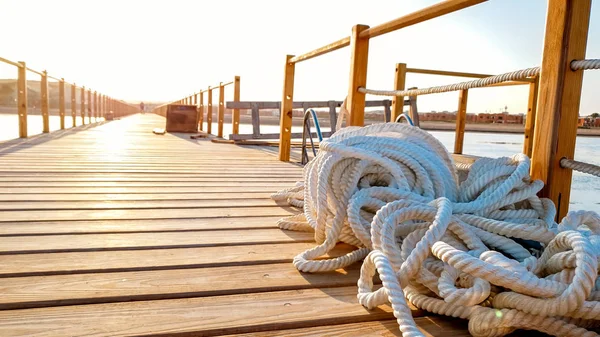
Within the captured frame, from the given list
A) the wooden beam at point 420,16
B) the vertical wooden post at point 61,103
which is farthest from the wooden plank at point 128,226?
the vertical wooden post at point 61,103

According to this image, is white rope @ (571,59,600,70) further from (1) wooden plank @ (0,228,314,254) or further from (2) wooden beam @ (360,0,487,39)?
(1) wooden plank @ (0,228,314,254)

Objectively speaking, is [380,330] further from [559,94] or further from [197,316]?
[559,94]

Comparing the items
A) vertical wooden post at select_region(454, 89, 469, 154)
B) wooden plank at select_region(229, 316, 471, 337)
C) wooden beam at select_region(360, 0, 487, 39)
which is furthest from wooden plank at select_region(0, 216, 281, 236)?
vertical wooden post at select_region(454, 89, 469, 154)

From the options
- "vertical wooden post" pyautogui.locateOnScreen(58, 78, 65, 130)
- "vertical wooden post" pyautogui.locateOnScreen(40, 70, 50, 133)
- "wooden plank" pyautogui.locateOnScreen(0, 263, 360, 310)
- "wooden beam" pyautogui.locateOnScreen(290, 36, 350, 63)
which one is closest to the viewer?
"wooden plank" pyautogui.locateOnScreen(0, 263, 360, 310)

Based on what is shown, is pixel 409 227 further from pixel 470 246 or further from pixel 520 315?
pixel 520 315

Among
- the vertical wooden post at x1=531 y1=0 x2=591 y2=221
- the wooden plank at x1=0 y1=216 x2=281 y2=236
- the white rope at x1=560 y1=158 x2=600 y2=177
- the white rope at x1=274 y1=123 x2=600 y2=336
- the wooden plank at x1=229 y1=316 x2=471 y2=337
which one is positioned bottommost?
the wooden plank at x1=229 y1=316 x2=471 y2=337

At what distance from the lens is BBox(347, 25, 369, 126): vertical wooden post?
7.75ft

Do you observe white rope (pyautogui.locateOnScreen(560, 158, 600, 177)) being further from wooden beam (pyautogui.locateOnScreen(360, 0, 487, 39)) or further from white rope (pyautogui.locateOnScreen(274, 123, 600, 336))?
wooden beam (pyautogui.locateOnScreen(360, 0, 487, 39))

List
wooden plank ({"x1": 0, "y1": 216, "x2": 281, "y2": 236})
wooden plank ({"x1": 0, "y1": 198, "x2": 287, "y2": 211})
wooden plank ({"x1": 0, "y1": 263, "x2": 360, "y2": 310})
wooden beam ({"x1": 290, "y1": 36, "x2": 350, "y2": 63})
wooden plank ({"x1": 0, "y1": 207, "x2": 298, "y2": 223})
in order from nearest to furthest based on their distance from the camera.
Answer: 1. wooden plank ({"x1": 0, "y1": 263, "x2": 360, "y2": 310})
2. wooden plank ({"x1": 0, "y1": 216, "x2": 281, "y2": 236})
3. wooden plank ({"x1": 0, "y1": 207, "x2": 298, "y2": 223})
4. wooden plank ({"x1": 0, "y1": 198, "x2": 287, "y2": 211})
5. wooden beam ({"x1": 290, "y1": 36, "x2": 350, "y2": 63})

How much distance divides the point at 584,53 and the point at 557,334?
2.78 feet

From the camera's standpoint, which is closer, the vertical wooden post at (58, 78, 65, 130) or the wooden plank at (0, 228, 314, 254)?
the wooden plank at (0, 228, 314, 254)

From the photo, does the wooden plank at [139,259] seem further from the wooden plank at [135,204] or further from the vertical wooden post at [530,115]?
the vertical wooden post at [530,115]

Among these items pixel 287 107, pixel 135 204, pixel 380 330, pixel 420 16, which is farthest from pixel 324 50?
pixel 380 330

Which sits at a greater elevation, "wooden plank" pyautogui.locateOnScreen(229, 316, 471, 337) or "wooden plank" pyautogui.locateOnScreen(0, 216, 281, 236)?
"wooden plank" pyautogui.locateOnScreen(0, 216, 281, 236)
